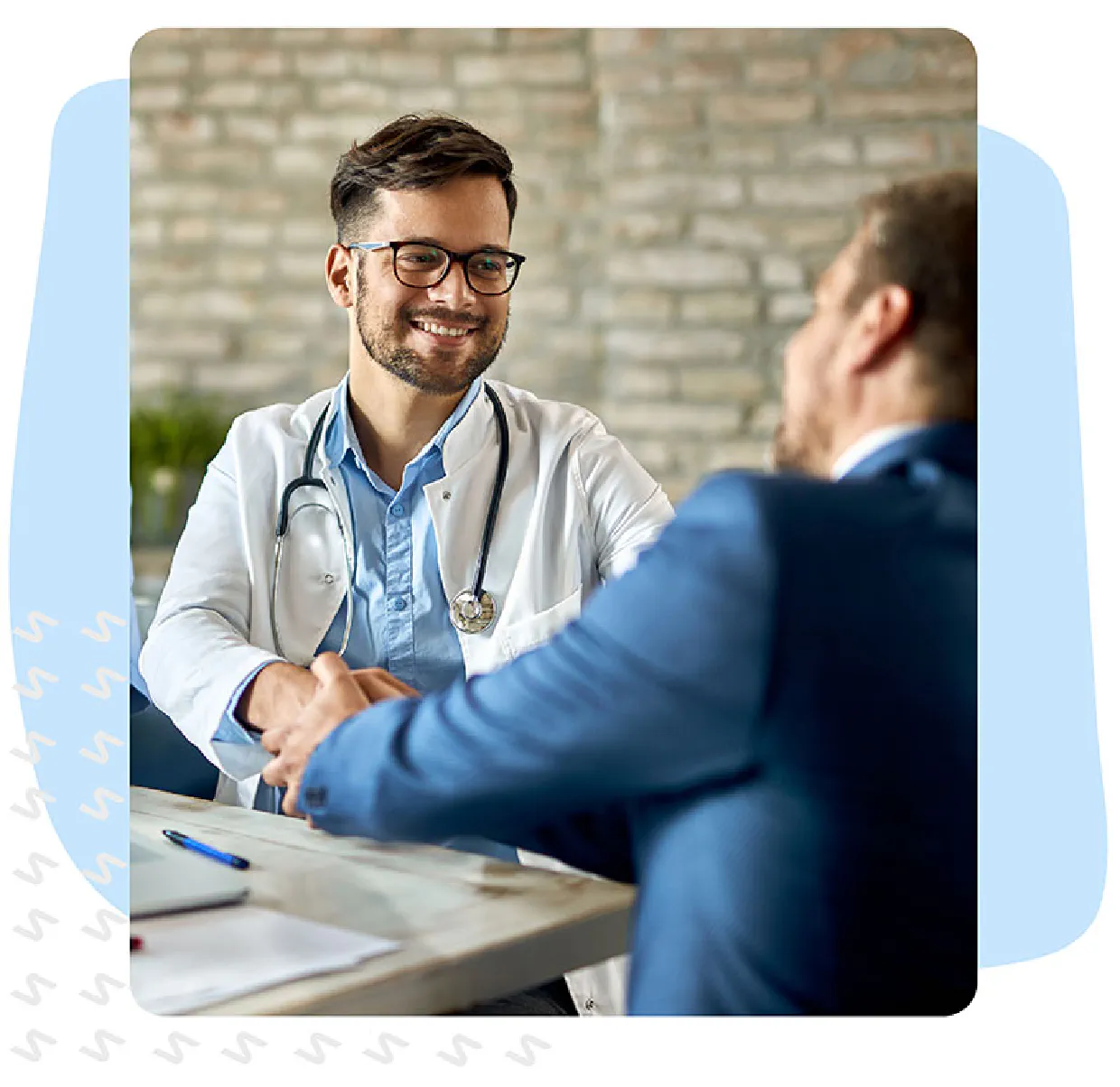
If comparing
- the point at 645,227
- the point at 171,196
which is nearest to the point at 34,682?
the point at 171,196

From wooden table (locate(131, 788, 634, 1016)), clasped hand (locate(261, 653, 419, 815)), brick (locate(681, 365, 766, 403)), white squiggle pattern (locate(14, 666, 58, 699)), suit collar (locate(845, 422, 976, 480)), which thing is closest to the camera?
wooden table (locate(131, 788, 634, 1016))

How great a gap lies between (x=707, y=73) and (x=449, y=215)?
14.0 inches

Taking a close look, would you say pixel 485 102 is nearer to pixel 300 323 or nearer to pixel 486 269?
pixel 486 269

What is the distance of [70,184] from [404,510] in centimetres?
Answer: 57

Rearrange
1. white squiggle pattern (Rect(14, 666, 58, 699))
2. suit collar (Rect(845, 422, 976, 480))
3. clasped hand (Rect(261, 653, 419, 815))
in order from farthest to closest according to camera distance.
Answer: white squiggle pattern (Rect(14, 666, 58, 699)) → clasped hand (Rect(261, 653, 419, 815)) → suit collar (Rect(845, 422, 976, 480))

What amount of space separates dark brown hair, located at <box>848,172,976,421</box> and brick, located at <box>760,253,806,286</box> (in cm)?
10

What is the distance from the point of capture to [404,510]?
162 centimetres

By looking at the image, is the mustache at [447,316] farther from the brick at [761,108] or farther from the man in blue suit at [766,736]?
the man in blue suit at [766,736]

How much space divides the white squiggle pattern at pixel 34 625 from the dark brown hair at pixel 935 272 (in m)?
1.03

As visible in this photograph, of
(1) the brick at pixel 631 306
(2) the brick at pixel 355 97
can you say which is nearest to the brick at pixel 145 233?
(2) the brick at pixel 355 97

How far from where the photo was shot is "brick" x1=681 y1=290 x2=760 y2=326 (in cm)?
156

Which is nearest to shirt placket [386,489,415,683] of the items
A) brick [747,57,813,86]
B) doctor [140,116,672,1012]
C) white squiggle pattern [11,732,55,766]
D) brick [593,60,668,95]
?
doctor [140,116,672,1012]

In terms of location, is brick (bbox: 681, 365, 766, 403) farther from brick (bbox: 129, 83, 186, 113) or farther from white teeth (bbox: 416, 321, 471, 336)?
brick (bbox: 129, 83, 186, 113)

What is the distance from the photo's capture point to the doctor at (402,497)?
5.16 ft
